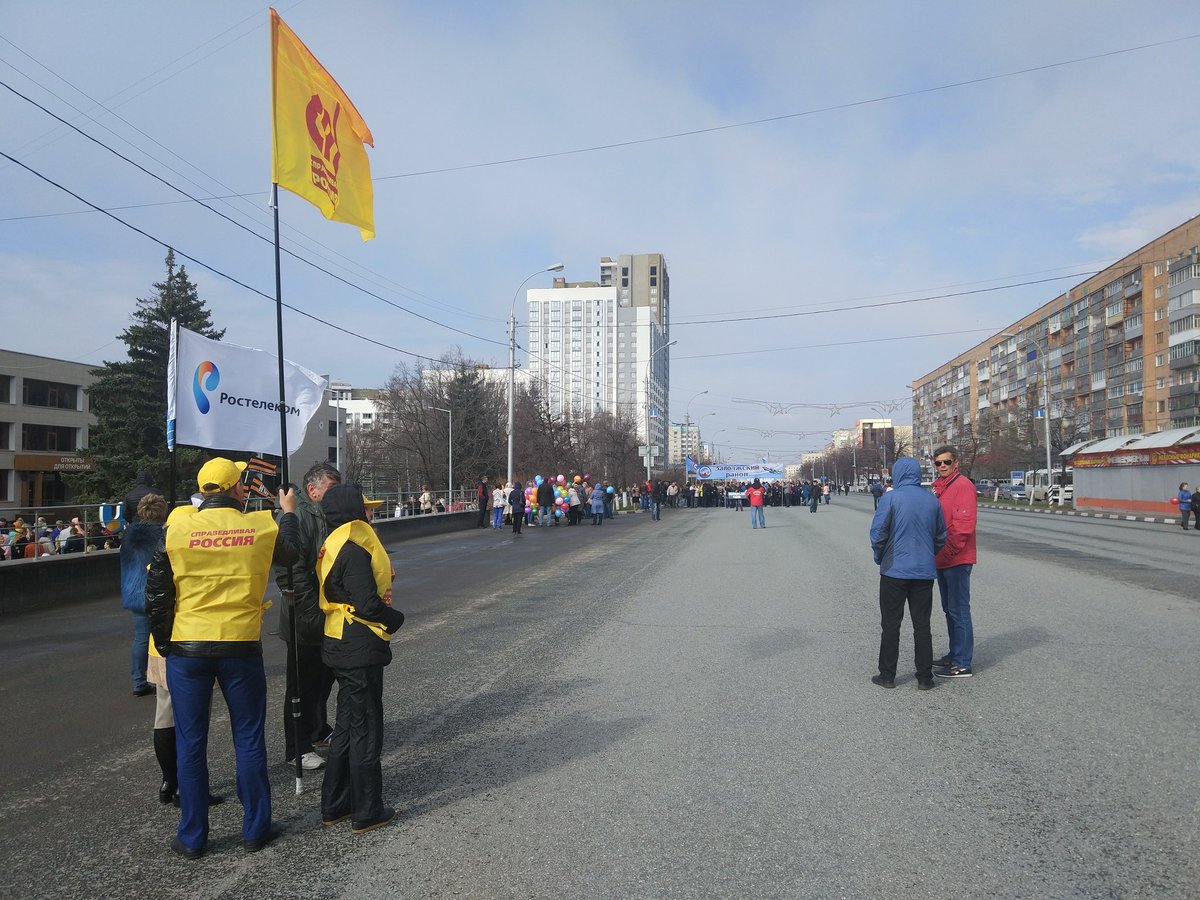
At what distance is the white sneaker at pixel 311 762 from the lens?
4.93 metres

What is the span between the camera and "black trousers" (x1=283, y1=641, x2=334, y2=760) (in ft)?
15.6

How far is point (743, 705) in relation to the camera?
19.9 feet

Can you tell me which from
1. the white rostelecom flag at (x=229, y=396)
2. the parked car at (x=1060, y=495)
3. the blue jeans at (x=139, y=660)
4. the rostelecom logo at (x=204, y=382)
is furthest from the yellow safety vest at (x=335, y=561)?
the parked car at (x=1060, y=495)

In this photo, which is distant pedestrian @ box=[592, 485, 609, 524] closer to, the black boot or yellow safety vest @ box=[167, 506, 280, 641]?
the black boot

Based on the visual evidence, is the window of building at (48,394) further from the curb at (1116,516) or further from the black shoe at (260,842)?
the curb at (1116,516)

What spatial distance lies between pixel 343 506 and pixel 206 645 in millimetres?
888

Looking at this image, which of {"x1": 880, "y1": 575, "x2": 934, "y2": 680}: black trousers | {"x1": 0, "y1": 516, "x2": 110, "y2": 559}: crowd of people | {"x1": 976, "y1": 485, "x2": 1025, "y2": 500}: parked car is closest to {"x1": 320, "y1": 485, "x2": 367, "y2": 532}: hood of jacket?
{"x1": 880, "y1": 575, "x2": 934, "y2": 680}: black trousers

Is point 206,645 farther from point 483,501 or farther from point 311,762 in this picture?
point 483,501

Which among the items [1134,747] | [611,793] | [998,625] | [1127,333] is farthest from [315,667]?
[1127,333]

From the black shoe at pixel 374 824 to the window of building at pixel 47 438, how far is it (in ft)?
207

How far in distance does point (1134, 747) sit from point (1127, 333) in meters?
75.1

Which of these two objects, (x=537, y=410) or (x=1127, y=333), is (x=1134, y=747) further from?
(x=1127, y=333)

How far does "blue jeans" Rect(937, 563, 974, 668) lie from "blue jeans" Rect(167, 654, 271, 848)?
210 inches

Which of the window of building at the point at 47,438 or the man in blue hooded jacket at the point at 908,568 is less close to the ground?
the window of building at the point at 47,438
